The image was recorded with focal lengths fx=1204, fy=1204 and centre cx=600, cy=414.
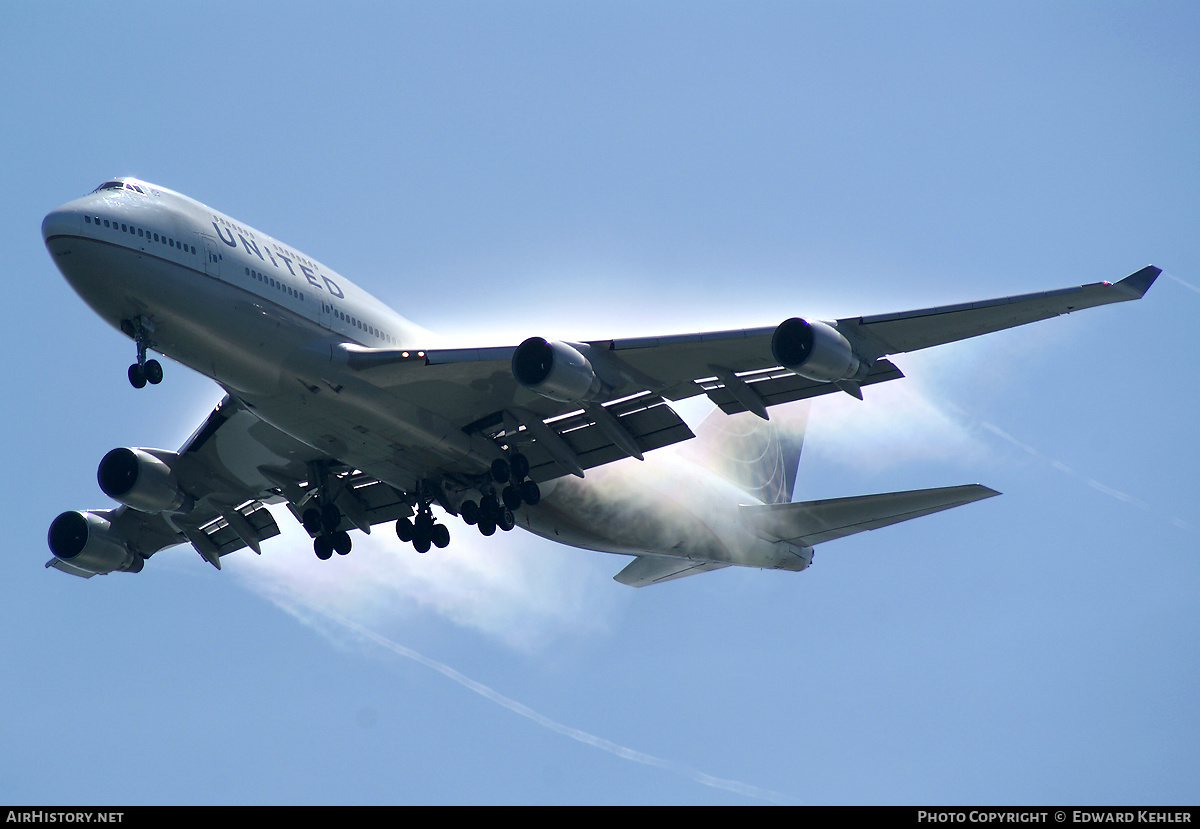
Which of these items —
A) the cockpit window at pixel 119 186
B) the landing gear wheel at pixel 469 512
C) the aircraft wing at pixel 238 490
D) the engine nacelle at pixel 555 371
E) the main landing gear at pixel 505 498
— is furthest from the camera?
the aircraft wing at pixel 238 490

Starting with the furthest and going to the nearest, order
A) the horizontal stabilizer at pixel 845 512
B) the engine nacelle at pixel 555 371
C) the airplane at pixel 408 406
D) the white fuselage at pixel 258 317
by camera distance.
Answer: the horizontal stabilizer at pixel 845 512, the engine nacelle at pixel 555 371, the airplane at pixel 408 406, the white fuselage at pixel 258 317

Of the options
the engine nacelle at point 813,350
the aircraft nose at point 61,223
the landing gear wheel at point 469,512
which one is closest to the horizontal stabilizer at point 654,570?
the landing gear wheel at point 469,512

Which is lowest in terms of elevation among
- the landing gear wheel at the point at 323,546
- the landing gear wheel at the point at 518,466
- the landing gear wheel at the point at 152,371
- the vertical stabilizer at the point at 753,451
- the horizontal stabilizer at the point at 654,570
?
the landing gear wheel at the point at 152,371

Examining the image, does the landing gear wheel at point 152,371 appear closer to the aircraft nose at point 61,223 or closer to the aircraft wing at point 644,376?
the aircraft nose at point 61,223

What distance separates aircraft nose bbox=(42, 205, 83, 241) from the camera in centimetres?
2141

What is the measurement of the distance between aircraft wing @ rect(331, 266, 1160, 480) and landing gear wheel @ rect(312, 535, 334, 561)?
5.23 metres

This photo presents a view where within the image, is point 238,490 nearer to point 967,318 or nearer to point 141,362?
point 141,362

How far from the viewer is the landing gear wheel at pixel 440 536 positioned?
29.3m

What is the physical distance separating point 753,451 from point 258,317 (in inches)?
727

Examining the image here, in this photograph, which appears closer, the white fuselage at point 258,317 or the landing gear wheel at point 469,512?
the white fuselage at point 258,317

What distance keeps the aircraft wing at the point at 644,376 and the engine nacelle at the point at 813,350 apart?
11.4 inches

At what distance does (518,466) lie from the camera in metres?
27.2

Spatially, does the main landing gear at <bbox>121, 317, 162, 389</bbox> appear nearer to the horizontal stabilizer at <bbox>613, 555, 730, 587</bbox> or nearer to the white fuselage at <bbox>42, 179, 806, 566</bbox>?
the white fuselage at <bbox>42, 179, 806, 566</bbox>
